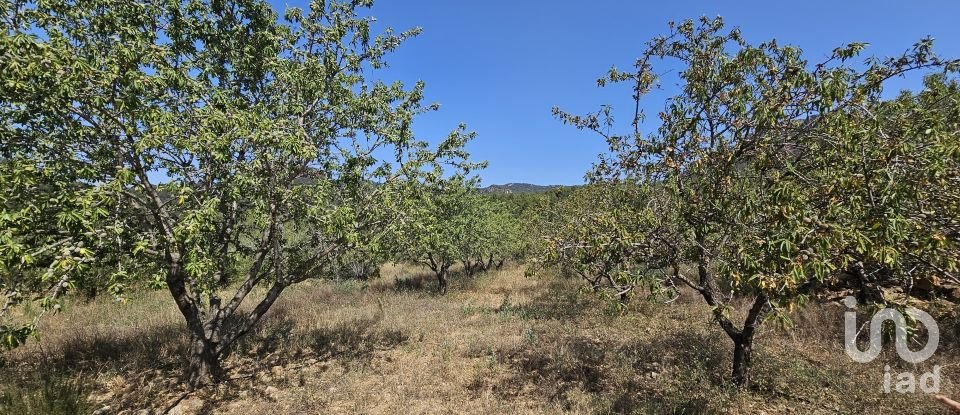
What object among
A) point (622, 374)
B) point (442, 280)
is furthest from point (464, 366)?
point (442, 280)

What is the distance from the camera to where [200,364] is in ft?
23.7

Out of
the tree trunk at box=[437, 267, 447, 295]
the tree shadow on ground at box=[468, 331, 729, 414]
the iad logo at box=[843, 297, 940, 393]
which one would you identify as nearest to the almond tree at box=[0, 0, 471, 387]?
the tree shadow on ground at box=[468, 331, 729, 414]

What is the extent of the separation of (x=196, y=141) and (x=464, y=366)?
20.2 feet

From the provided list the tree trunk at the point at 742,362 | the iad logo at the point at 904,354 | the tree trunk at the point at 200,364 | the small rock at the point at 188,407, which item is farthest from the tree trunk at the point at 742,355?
the tree trunk at the point at 200,364

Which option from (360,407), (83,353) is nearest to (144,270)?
(360,407)

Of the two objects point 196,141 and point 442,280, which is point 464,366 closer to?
point 196,141

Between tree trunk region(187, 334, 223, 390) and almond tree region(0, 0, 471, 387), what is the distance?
0.02 metres

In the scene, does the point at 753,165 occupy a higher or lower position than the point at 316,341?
higher

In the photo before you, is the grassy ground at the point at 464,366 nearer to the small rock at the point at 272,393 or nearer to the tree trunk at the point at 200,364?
the small rock at the point at 272,393

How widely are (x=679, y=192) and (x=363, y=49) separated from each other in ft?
20.4

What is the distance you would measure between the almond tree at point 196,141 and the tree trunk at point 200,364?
0.02m

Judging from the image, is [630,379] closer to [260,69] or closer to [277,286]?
[277,286]

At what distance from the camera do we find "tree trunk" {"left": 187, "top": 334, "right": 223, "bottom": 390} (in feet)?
23.6

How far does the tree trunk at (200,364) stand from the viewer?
23.6 feet
